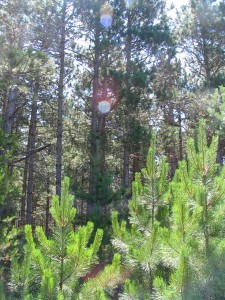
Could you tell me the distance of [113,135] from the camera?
51.4 feet

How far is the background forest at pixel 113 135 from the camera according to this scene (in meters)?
2.79

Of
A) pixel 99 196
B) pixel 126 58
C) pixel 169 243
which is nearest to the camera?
pixel 169 243

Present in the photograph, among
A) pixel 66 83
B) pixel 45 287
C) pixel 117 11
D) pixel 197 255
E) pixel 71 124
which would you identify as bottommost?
pixel 45 287

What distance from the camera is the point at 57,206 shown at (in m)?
2.77

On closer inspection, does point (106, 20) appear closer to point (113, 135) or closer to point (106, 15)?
point (106, 15)

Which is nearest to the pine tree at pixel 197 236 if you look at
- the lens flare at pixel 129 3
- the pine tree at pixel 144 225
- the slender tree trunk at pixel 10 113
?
the pine tree at pixel 144 225

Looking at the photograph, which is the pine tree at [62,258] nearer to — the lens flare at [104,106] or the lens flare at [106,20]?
the lens flare at [104,106]

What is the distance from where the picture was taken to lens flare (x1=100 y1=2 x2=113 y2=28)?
14.9 metres

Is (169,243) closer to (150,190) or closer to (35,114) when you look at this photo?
(150,190)

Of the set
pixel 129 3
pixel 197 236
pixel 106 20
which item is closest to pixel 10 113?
pixel 106 20

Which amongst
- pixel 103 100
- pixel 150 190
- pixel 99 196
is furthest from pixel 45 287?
pixel 103 100

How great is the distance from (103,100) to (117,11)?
12.3 feet

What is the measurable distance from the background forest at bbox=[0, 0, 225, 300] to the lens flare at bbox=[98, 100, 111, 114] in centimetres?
5

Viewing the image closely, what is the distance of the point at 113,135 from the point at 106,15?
4.98 m
